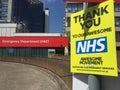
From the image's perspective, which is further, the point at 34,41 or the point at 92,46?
the point at 34,41

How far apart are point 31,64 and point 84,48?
3142 centimetres

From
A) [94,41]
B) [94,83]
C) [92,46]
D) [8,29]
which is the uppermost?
[8,29]

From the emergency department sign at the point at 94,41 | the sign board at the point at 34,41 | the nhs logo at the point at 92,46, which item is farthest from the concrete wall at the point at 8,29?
the nhs logo at the point at 92,46

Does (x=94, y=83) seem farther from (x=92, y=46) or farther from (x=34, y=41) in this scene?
(x=34, y=41)

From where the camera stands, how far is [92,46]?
6.41m

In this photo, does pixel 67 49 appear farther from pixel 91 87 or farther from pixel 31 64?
pixel 91 87

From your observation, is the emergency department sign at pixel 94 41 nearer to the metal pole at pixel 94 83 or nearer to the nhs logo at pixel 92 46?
the nhs logo at pixel 92 46

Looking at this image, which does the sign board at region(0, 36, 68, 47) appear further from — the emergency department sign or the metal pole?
the metal pole

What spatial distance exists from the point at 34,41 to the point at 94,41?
226ft

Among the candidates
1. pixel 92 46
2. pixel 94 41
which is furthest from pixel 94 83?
pixel 94 41

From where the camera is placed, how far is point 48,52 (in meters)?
74.9

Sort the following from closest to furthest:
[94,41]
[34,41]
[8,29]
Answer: [94,41] → [34,41] → [8,29]

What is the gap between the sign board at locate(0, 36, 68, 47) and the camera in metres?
72.8

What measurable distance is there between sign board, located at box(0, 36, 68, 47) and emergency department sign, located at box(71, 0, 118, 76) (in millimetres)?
64600
